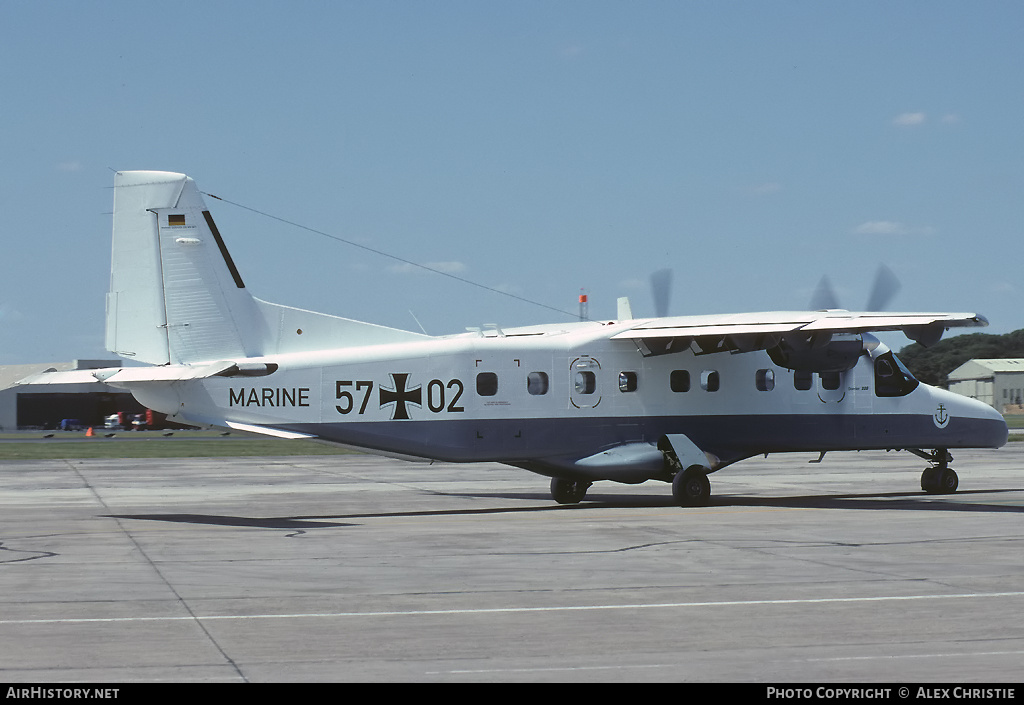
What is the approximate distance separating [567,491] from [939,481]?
316 inches

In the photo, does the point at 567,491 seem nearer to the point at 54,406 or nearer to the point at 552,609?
the point at 552,609

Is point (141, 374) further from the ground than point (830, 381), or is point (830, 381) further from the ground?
point (141, 374)

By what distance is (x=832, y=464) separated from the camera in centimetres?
3884

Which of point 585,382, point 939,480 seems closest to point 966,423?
point 939,480

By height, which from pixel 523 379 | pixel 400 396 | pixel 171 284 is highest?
pixel 171 284

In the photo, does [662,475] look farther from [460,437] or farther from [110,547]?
[110,547]

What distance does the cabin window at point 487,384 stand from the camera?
21859 millimetres

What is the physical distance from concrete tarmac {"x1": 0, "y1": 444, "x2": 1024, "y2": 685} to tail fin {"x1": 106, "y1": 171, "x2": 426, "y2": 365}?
2980 mm

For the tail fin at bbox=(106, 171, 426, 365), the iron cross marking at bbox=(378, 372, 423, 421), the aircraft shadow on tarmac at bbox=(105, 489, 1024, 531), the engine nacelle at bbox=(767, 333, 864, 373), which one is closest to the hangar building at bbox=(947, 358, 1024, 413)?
Answer: the aircraft shadow on tarmac at bbox=(105, 489, 1024, 531)

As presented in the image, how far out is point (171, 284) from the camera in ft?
66.4

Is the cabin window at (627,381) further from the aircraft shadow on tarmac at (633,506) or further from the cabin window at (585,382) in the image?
the aircraft shadow on tarmac at (633,506)

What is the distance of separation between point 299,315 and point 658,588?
10.9m

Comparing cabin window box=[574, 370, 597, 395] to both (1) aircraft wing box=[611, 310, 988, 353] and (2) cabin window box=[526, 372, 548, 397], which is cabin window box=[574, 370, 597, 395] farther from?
(1) aircraft wing box=[611, 310, 988, 353]

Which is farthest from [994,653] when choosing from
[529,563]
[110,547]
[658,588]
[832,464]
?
[832,464]
